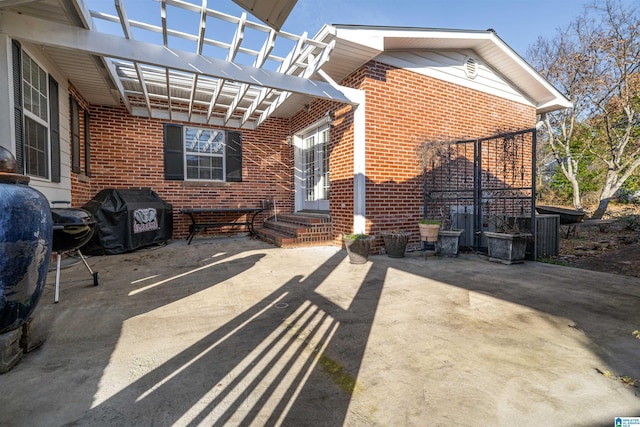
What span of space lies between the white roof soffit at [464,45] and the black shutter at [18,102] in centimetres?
377

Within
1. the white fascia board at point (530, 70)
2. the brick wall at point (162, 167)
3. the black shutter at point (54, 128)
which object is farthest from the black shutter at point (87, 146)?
the white fascia board at point (530, 70)

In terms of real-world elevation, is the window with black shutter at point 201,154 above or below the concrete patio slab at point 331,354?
above

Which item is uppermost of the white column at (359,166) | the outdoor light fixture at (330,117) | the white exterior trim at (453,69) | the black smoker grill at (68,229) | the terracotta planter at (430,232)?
the white exterior trim at (453,69)

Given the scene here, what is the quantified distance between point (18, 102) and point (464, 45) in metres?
7.21

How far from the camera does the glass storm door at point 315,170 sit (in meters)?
6.79

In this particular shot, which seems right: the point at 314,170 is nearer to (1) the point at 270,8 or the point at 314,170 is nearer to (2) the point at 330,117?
(2) the point at 330,117

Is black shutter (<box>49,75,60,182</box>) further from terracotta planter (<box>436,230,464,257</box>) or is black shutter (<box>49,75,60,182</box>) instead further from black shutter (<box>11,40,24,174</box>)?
terracotta planter (<box>436,230,464,257</box>)

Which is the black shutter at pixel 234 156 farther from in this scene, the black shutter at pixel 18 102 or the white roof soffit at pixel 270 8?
the white roof soffit at pixel 270 8

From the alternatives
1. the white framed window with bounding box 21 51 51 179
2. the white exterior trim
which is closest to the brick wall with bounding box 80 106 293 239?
the white framed window with bounding box 21 51 51 179

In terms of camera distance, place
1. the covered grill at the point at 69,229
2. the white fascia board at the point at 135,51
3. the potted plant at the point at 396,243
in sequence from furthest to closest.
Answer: the potted plant at the point at 396,243 < the white fascia board at the point at 135,51 < the covered grill at the point at 69,229

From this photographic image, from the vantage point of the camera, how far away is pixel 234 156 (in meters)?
7.61

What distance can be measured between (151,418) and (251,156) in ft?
23.2

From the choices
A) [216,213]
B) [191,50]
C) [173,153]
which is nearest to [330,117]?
[191,50]

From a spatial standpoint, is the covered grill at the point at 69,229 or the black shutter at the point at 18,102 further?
the black shutter at the point at 18,102
